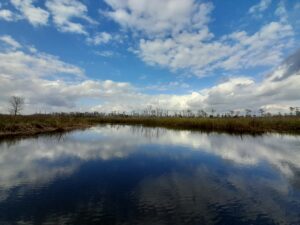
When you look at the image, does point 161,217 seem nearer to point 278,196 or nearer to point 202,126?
point 278,196

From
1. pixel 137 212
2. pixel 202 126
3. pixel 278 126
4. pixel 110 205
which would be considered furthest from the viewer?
pixel 202 126

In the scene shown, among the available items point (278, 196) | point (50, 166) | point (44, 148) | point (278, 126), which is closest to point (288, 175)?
point (278, 196)

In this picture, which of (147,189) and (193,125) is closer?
(147,189)

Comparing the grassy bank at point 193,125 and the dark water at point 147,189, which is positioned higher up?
the grassy bank at point 193,125

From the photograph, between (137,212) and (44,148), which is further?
(44,148)

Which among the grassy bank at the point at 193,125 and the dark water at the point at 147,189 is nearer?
the dark water at the point at 147,189

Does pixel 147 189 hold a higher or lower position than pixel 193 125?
lower

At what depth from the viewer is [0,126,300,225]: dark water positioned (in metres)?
A: 6.74

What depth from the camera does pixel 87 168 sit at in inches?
491

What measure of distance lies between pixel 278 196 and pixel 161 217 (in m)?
4.76

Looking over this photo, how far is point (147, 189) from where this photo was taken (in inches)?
360

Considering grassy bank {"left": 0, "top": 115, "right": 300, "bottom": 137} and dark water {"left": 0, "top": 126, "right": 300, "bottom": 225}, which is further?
grassy bank {"left": 0, "top": 115, "right": 300, "bottom": 137}

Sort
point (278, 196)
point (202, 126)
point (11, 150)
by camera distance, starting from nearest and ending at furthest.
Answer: point (278, 196) < point (11, 150) < point (202, 126)

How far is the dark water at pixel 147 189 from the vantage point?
6738mm
